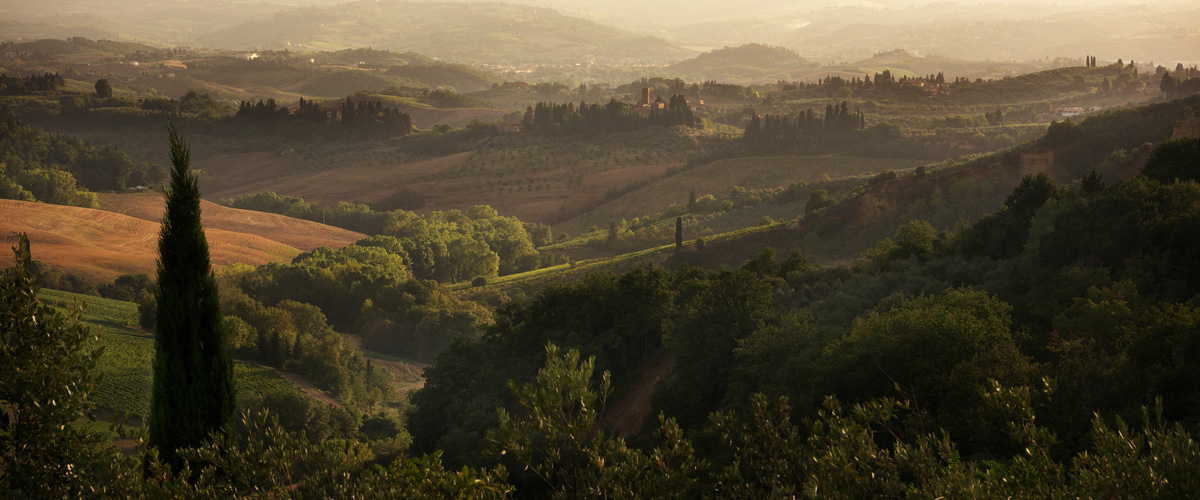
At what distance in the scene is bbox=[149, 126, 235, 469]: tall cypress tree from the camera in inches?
591

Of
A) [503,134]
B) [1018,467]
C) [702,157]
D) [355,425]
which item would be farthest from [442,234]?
[1018,467]

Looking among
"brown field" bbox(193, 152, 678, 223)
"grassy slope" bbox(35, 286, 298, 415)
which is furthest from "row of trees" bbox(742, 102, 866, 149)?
"grassy slope" bbox(35, 286, 298, 415)

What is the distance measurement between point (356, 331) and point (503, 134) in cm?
8278

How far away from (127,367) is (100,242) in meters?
42.8

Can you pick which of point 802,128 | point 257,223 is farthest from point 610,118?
point 257,223

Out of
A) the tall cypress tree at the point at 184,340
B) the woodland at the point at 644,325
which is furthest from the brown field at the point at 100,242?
the tall cypress tree at the point at 184,340

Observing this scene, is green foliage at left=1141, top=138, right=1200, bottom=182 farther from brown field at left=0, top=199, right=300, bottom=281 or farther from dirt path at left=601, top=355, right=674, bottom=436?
brown field at left=0, top=199, right=300, bottom=281

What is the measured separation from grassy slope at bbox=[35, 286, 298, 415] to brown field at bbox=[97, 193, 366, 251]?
35106 mm

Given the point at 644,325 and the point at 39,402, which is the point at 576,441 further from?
the point at 644,325

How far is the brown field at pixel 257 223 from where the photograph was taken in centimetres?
9700

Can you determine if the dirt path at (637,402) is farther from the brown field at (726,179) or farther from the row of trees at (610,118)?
the row of trees at (610,118)

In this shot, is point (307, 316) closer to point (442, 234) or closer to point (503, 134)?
point (442, 234)

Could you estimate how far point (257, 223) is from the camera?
102 metres

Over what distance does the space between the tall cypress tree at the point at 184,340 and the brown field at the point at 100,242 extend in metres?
63.8
